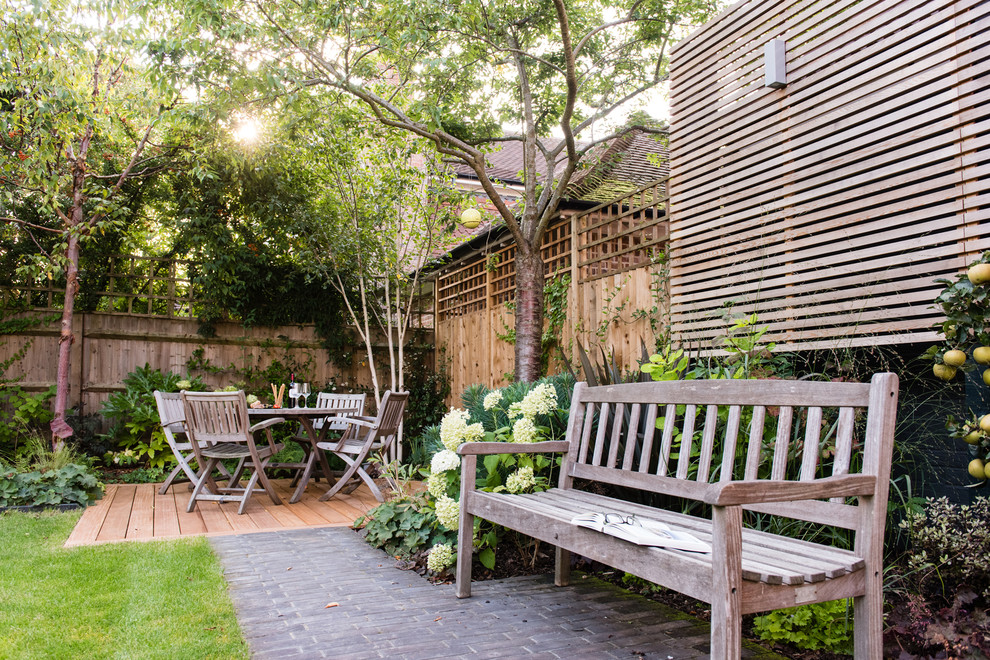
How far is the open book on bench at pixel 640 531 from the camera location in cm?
184

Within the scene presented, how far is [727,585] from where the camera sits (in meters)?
1.55

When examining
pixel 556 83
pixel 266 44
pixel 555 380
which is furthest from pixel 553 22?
pixel 555 380

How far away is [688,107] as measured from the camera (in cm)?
421

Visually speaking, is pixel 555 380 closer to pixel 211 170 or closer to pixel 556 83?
pixel 556 83

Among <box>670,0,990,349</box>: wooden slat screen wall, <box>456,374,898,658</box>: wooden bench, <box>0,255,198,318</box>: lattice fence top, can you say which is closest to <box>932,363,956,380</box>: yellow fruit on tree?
<box>670,0,990,349</box>: wooden slat screen wall

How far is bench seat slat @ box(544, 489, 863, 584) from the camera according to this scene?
1631mm

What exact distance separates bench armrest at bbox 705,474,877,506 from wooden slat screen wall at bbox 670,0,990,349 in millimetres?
1114

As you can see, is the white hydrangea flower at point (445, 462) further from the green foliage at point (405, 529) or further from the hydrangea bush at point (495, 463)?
the green foliage at point (405, 529)

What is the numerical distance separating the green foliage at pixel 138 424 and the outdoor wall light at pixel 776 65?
6.75m

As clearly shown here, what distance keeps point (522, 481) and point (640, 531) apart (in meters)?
1.12

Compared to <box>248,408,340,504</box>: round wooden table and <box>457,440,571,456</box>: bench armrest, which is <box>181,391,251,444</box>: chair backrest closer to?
<box>248,408,340,504</box>: round wooden table

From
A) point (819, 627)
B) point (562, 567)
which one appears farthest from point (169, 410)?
point (819, 627)

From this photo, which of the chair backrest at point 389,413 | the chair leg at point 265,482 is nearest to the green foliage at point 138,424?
the chair leg at point 265,482

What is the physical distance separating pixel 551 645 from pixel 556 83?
6.26 meters
